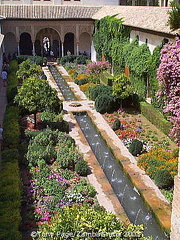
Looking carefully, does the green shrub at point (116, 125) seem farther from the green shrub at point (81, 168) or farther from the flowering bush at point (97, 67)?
the flowering bush at point (97, 67)

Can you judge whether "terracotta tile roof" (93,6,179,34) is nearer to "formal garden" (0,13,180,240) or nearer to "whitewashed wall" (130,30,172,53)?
"whitewashed wall" (130,30,172,53)

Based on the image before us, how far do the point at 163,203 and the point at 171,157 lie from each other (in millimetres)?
2552

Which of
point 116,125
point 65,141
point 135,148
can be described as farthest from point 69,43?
point 135,148

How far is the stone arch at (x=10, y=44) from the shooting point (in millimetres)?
35344

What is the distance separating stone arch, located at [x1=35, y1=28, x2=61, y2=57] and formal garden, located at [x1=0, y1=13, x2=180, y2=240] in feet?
53.9

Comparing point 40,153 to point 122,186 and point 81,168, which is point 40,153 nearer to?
point 81,168

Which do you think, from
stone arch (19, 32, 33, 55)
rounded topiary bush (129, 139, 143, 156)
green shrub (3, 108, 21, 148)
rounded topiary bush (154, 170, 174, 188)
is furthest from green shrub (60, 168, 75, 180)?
stone arch (19, 32, 33, 55)

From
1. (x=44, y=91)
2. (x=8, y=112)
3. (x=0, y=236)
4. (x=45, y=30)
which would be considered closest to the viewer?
(x=0, y=236)

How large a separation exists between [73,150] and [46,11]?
24.4 meters

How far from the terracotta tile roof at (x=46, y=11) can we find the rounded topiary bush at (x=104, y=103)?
17805mm

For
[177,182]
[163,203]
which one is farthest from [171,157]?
[177,182]

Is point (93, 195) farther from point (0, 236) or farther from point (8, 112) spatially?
point (8, 112)

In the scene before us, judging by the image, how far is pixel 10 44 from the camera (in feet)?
117

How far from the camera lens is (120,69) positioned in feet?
75.2
